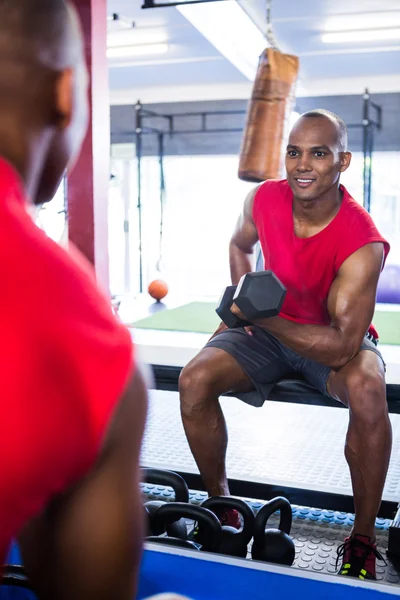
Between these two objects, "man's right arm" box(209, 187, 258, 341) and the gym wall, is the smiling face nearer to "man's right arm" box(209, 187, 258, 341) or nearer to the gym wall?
"man's right arm" box(209, 187, 258, 341)

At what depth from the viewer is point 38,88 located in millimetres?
579

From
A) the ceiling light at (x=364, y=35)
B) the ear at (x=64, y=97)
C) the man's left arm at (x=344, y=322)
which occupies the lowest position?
the man's left arm at (x=344, y=322)

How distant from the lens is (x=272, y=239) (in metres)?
2.23

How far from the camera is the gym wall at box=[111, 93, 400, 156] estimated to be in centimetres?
821

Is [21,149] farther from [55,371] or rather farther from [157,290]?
[157,290]

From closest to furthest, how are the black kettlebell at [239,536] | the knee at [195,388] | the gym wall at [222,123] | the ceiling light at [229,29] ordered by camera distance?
the black kettlebell at [239,536] → the knee at [195,388] → the ceiling light at [229,29] → the gym wall at [222,123]

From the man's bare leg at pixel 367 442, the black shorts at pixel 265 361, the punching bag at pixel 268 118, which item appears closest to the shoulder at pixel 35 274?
the man's bare leg at pixel 367 442

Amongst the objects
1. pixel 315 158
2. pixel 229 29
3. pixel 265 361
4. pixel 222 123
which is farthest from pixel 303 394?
pixel 222 123

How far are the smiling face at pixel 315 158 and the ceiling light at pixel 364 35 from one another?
4760 mm

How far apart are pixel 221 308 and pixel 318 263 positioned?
346 millimetres

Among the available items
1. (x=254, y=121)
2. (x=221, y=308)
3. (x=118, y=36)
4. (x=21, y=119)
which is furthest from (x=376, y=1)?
(x=21, y=119)

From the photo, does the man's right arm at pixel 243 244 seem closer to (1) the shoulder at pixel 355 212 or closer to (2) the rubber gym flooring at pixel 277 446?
(1) the shoulder at pixel 355 212

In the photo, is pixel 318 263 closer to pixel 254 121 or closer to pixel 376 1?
pixel 254 121

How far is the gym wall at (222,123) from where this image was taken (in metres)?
8.21
